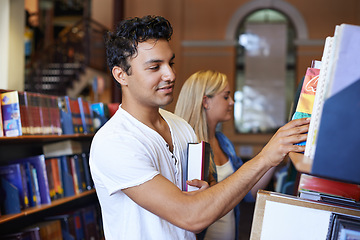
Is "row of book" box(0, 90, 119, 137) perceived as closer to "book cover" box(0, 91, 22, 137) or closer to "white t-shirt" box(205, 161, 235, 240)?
"book cover" box(0, 91, 22, 137)

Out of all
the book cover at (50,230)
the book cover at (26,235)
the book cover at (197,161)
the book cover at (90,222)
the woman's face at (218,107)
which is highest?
the woman's face at (218,107)

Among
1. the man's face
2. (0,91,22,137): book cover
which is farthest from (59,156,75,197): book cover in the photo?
the man's face

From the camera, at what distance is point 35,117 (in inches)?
114

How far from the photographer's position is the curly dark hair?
1.47 m

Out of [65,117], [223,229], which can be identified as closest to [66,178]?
[65,117]

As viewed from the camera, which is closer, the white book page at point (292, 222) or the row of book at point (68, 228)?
the white book page at point (292, 222)

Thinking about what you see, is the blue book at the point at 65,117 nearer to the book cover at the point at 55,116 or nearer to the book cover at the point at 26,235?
the book cover at the point at 55,116

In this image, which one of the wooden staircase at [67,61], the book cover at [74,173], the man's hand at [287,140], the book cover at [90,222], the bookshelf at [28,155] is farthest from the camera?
the wooden staircase at [67,61]

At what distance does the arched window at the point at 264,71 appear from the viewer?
9.05m

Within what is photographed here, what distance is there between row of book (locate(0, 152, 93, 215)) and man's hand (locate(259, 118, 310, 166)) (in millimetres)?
2066

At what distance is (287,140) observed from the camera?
3.48 ft

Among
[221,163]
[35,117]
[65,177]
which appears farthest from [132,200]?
[65,177]

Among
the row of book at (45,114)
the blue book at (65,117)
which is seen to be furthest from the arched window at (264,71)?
the blue book at (65,117)

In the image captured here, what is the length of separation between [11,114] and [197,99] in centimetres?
123
